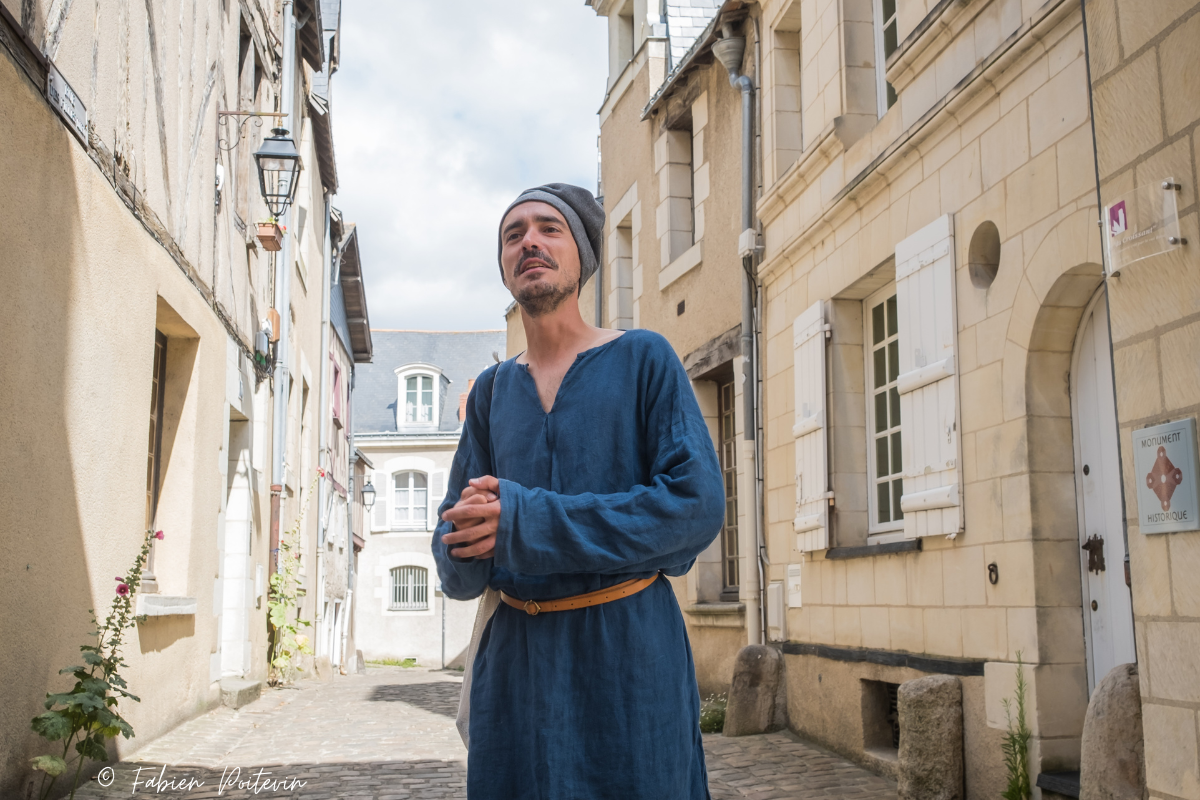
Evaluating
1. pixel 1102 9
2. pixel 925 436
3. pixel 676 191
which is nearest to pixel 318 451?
pixel 676 191

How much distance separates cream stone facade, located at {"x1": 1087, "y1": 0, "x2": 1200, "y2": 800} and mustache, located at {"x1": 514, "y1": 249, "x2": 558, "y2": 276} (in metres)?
1.75

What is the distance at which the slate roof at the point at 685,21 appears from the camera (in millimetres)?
11500

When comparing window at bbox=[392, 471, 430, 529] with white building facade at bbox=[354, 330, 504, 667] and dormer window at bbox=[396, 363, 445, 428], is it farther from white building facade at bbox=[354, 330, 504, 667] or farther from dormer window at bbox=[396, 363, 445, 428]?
dormer window at bbox=[396, 363, 445, 428]

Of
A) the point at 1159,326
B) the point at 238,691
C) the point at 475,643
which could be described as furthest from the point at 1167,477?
the point at 238,691

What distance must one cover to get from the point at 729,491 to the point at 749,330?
1970 millimetres

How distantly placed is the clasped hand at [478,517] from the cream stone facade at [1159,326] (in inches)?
77.1

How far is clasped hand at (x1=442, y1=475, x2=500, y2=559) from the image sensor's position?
1.61 m

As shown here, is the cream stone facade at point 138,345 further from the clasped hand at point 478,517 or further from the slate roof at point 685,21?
the slate roof at point 685,21

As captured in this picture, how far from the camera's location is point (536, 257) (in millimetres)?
1905

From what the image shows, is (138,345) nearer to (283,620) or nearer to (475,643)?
(475,643)

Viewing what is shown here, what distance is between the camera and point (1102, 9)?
127 inches

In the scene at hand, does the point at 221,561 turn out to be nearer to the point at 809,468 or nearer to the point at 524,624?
the point at 809,468

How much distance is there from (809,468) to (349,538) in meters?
16.2

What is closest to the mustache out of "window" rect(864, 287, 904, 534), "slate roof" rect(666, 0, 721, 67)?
"window" rect(864, 287, 904, 534)
